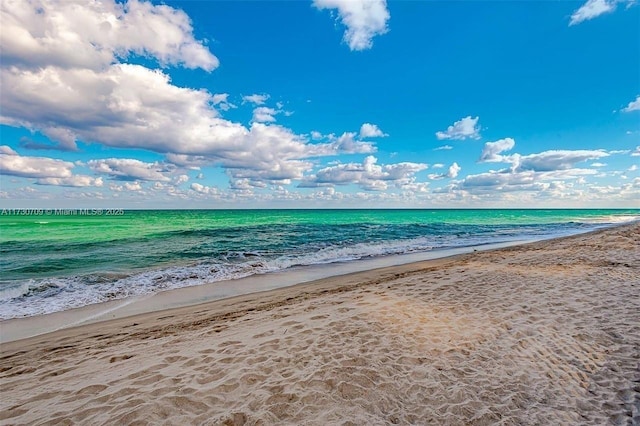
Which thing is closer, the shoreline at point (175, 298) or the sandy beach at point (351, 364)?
the sandy beach at point (351, 364)

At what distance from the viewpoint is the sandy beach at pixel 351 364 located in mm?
3893

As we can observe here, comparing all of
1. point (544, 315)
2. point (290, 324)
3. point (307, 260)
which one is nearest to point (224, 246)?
point (307, 260)

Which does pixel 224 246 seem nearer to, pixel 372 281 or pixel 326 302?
pixel 372 281

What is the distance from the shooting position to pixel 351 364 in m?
4.85

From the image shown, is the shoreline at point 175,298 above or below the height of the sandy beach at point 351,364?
below

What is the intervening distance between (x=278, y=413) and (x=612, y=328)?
6.71 m

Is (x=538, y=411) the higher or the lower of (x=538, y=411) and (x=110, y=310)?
the higher

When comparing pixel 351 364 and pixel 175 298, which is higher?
pixel 351 364

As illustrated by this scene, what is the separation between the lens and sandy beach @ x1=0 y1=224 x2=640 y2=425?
12.8ft

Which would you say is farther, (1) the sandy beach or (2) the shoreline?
(2) the shoreline

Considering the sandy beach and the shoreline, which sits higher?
the sandy beach

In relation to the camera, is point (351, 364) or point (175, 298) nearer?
point (351, 364)

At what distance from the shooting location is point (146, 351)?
18.7ft

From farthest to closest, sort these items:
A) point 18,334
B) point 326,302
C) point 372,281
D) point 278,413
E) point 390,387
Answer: point 372,281 → point 326,302 → point 18,334 → point 390,387 → point 278,413
